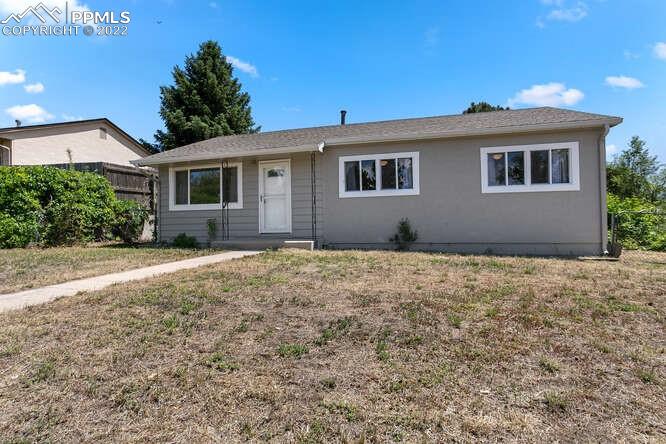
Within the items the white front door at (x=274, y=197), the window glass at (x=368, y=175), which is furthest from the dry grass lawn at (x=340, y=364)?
the white front door at (x=274, y=197)

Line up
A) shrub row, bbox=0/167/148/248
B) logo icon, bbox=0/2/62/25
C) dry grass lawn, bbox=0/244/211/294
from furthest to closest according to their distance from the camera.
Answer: logo icon, bbox=0/2/62/25 < shrub row, bbox=0/167/148/248 < dry grass lawn, bbox=0/244/211/294

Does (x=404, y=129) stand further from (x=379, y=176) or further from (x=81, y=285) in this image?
(x=81, y=285)

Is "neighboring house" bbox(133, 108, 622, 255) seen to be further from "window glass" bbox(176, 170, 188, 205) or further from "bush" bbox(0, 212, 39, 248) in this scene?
"bush" bbox(0, 212, 39, 248)

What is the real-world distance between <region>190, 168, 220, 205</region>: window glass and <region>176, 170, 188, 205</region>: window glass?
0.20m

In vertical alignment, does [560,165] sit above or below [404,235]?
above

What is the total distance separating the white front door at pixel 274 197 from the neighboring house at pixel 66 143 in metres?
10.5

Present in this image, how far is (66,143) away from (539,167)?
70.4ft

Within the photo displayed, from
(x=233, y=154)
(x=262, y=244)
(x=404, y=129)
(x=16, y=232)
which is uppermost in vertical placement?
(x=404, y=129)

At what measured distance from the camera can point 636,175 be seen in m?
17.0

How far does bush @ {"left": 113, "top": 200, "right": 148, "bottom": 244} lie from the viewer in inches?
484

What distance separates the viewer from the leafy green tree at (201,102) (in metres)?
25.1

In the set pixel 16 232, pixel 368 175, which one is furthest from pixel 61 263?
pixel 368 175

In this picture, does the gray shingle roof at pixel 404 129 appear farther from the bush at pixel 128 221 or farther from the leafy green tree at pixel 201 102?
the leafy green tree at pixel 201 102

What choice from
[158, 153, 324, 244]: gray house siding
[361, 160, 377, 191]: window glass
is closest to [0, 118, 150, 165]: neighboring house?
[158, 153, 324, 244]: gray house siding
